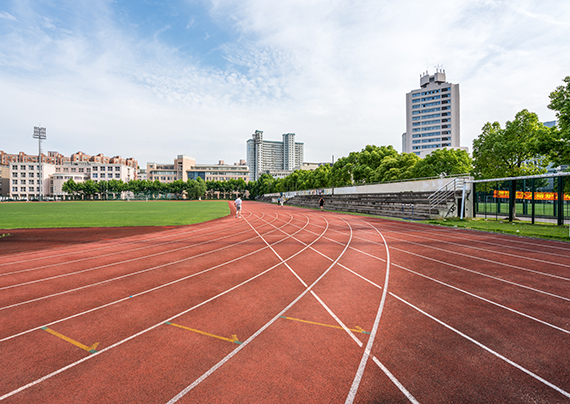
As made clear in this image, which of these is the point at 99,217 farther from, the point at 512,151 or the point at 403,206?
the point at 512,151

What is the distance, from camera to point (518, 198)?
19.6 m

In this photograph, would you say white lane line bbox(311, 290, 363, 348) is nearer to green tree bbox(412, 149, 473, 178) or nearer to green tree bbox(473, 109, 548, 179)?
green tree bbox(473, 109, 548, 179)

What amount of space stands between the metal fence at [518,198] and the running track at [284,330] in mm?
14027

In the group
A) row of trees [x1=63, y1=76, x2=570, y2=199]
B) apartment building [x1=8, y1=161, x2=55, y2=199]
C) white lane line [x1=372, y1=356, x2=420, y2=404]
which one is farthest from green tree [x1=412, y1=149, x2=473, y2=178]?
apartment building [x1=8, y1=161, x2=55, y2=199]

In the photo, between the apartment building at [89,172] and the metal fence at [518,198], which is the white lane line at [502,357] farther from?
the apartment building at [89,172]

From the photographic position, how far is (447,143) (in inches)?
3676

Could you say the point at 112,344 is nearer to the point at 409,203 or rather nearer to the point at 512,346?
the point at 512,346

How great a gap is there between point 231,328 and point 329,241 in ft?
26.4

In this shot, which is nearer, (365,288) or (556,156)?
(365,288)

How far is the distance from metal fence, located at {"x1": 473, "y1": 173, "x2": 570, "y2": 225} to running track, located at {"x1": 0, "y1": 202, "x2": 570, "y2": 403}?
14.0m

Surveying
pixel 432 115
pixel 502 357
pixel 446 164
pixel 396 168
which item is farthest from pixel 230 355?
pixel 432 115

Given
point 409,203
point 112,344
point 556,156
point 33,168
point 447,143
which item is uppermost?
point 447,143

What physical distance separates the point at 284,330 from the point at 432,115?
111 meters

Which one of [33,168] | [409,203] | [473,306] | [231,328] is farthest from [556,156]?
[33,168]
